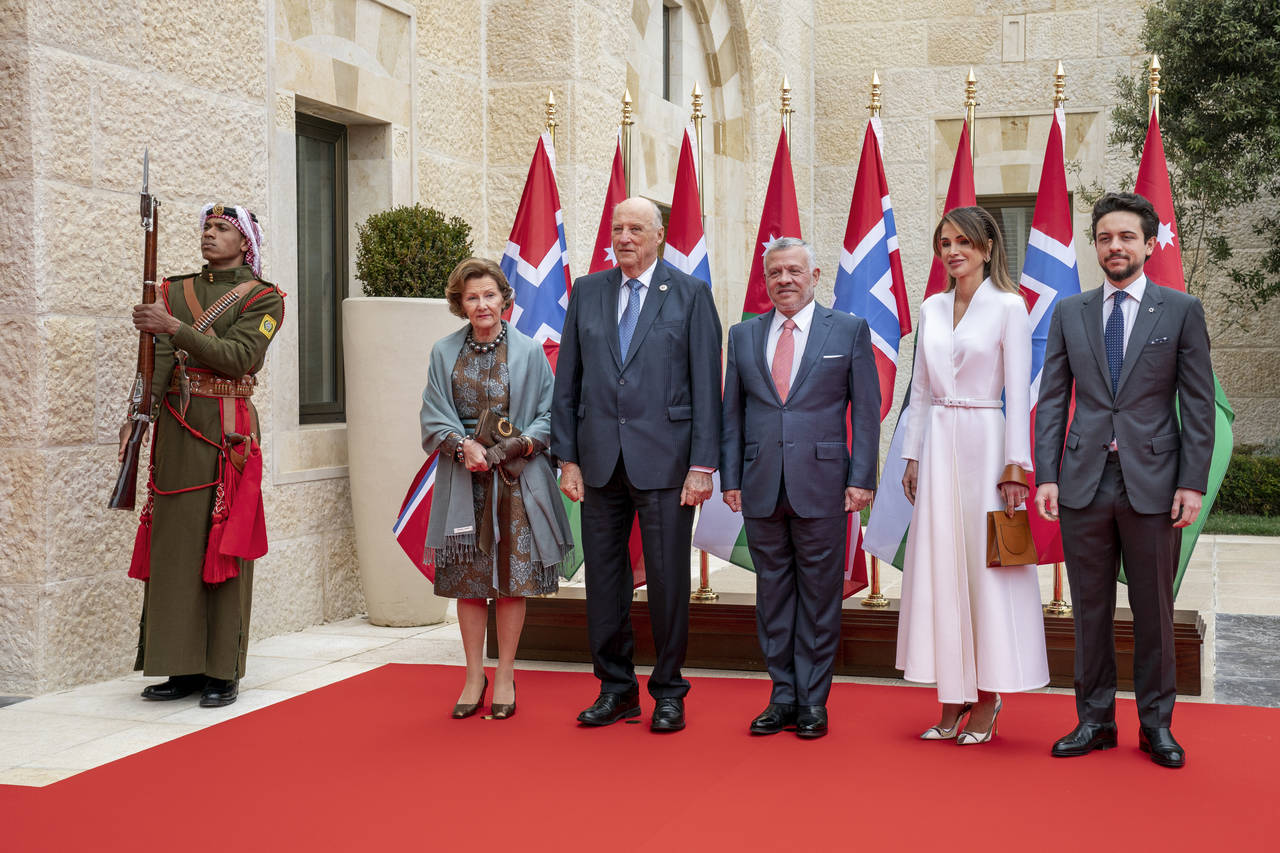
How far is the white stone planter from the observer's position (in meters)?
6.79

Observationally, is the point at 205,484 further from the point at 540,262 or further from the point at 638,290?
the point at 540,262

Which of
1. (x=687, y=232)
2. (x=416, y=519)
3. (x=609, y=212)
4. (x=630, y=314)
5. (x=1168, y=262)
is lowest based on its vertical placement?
(x=416, y=519)

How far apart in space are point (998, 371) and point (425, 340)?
133 inches

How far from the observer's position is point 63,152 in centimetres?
530

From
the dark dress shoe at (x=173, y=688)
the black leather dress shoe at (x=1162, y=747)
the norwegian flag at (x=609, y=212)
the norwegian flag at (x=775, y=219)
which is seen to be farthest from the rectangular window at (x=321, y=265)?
the black leather dress shoe at (x=1162, y=747)

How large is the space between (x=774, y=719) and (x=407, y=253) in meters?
3.44

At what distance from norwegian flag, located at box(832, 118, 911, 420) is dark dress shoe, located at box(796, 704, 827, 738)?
6.03 feet

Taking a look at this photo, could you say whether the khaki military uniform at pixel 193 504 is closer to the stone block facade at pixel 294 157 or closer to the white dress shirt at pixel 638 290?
the stone block facade at pixel 294 157

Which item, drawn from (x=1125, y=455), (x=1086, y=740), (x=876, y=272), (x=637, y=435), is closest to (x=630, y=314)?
(x=637, y=435)

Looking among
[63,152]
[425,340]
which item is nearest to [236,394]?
[63,152]

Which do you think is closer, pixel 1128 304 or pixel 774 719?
pixel 1128 304

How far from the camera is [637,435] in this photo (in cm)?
472

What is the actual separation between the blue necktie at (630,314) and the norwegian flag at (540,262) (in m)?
1.86

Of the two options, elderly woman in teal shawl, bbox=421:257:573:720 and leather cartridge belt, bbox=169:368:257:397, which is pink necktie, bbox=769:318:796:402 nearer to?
elderly woman in teal shawl, bbox=421:257:573:720
